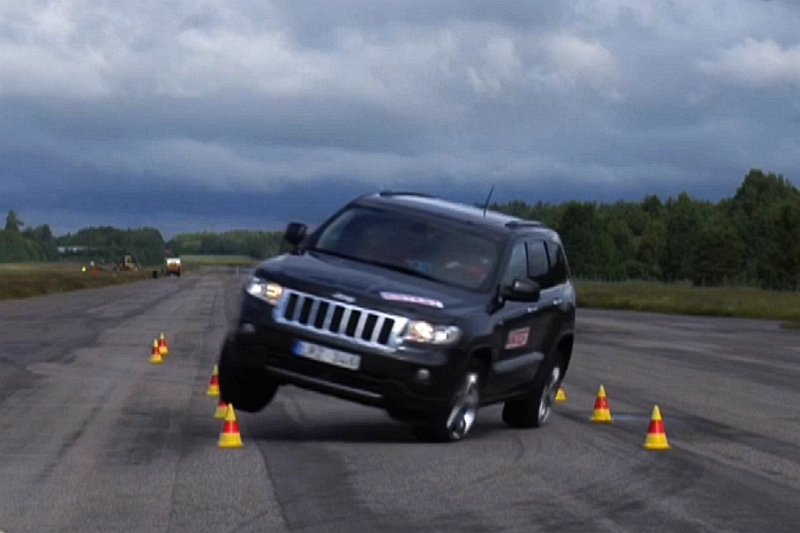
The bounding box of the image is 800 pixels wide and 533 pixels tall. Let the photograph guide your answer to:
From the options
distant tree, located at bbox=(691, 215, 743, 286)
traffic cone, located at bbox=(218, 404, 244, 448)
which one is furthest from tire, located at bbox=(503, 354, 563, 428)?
distant tree, located at bbox=(691, 215, 743, 286)

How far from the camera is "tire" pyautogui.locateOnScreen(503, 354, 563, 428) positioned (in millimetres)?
16141

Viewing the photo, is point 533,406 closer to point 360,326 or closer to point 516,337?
point 516,337

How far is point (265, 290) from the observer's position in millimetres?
14344

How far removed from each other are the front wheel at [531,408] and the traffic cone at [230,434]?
3.20 meters

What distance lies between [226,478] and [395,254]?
404 cm

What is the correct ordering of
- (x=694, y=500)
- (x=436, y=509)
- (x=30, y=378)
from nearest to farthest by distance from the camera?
(x=436, y=509), (x=694, y=500), (x=30, y=378)

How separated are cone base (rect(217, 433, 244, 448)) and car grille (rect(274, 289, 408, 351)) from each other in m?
1.03

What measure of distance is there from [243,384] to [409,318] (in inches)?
71.1

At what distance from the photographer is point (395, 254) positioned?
15.3 metres

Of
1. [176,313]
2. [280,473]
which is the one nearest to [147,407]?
[280,473]

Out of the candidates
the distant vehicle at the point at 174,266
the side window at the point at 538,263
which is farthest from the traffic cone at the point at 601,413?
the distant vehicle at the point at 174,266

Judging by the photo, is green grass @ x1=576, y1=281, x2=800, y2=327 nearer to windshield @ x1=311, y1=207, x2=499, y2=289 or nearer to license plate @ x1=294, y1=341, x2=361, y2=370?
windshield @ x1=311, y1=207, x2=499, y2=289

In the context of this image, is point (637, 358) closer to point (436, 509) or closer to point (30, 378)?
point (30, 378)

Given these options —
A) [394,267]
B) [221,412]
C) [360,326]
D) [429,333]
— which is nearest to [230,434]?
[360,326]
